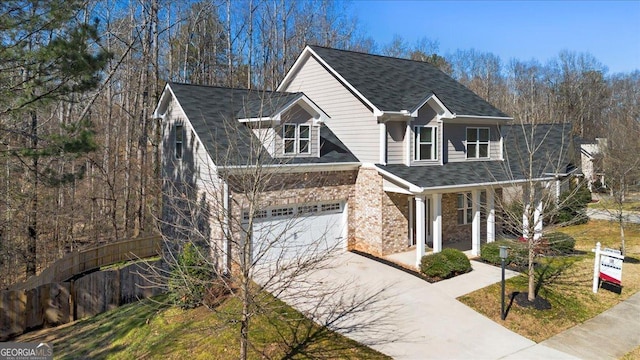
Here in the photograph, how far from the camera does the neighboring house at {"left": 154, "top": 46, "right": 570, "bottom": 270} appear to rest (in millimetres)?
14578

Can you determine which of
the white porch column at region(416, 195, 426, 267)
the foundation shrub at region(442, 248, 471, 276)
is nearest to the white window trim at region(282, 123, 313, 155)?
the white porch column at region(416, 195, 426, 267)

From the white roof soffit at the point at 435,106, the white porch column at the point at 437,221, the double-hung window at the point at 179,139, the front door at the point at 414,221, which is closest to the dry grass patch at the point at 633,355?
the white porch column at the point at 437,221

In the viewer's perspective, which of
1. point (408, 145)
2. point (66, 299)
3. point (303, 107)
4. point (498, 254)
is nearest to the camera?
point (66, 299)

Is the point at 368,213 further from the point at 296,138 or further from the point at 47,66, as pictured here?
the point at 47,66

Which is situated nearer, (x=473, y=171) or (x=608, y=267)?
(x=608, y=267)

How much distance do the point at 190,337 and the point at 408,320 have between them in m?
5.46

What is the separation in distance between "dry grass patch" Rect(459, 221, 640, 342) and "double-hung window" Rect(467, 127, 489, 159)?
5962 mm

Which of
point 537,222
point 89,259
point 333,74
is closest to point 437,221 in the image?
point 537,222

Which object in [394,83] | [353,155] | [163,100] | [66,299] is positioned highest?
[394,83]

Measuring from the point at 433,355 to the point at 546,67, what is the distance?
62.7 metres

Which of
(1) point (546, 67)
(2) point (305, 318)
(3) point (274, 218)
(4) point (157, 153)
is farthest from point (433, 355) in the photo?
(1) point (546, 67)

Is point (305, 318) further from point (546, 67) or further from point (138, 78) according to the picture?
point (546, 67)

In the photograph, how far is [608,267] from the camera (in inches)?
486

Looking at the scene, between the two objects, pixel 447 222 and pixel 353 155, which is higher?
pixel 353 155
